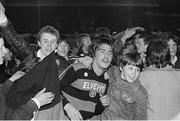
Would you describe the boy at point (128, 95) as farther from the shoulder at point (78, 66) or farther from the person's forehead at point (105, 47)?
the shoulder at point (78, 66)

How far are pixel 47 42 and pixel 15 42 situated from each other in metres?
0.50

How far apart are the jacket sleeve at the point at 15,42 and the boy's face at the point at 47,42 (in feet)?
0.85

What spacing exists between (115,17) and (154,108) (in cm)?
903

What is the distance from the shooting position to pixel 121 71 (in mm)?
3523

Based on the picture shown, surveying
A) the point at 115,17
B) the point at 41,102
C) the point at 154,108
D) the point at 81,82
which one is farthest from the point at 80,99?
the point at 115,17

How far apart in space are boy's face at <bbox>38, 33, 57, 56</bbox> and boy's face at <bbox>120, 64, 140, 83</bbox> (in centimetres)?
76

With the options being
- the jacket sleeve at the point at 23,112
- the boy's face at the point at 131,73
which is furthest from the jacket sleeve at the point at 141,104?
the jacket sleeve at the point at 23,112

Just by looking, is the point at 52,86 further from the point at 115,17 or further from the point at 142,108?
the point at 115,17

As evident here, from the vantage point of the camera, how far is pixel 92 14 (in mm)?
12188

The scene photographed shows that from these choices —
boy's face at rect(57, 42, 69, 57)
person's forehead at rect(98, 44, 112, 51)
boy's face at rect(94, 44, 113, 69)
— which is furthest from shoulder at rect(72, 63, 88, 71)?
boy's face at rect(57, 42, 69, 57)

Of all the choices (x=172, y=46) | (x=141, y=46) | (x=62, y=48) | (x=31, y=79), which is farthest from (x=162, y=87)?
(x=62, y=48)

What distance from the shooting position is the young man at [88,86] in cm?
337

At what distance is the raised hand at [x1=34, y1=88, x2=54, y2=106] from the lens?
245cm

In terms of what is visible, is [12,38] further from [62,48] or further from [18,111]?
[62,48]
